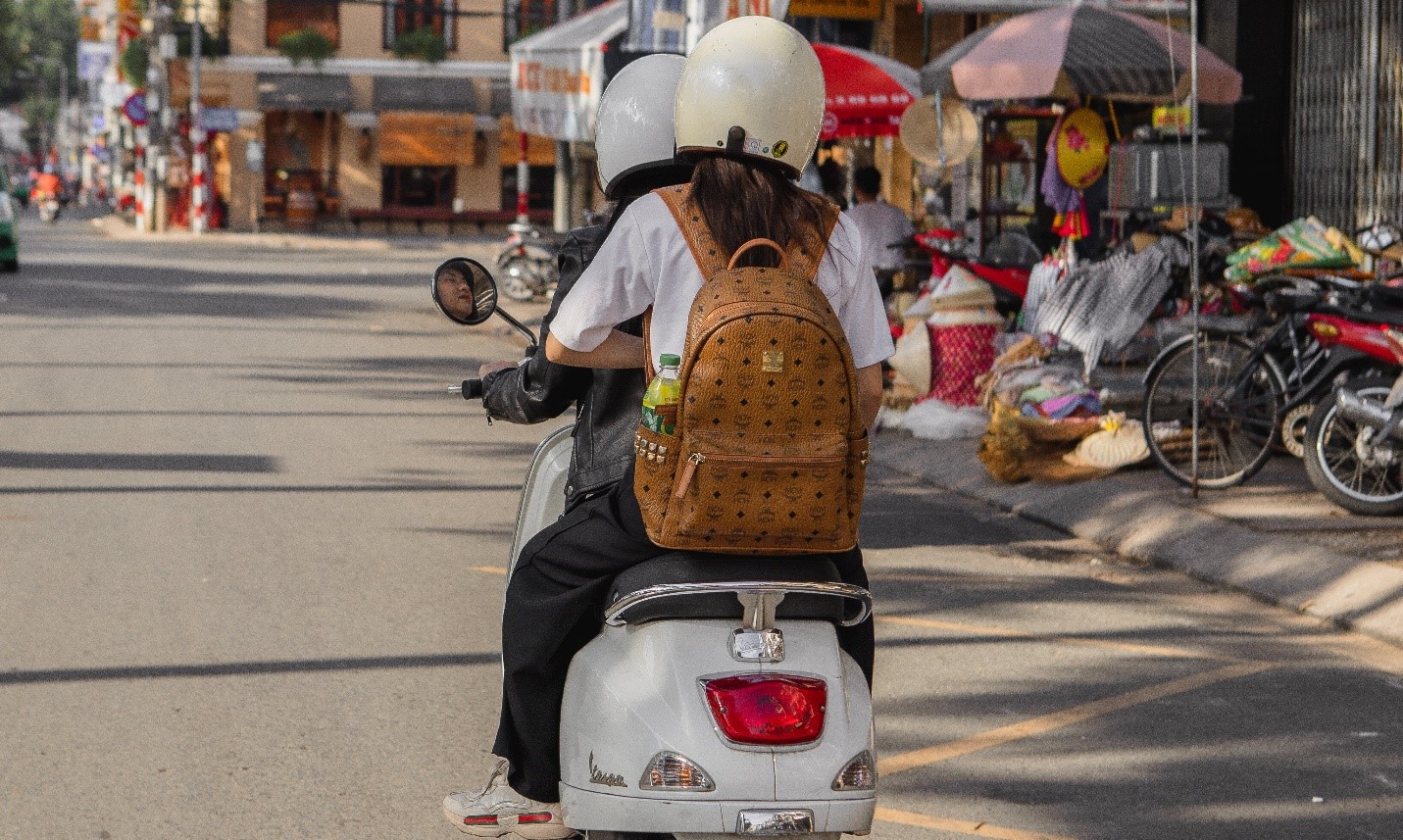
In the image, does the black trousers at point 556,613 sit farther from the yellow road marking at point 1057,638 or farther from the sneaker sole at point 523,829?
the yellow road marking at point 1057,638

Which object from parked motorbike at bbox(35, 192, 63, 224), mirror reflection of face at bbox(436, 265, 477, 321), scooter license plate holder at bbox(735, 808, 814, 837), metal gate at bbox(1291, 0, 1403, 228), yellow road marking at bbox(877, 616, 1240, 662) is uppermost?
parked motorbike at bbox(35, 192, 63, 224)

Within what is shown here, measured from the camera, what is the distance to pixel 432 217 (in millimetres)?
54188

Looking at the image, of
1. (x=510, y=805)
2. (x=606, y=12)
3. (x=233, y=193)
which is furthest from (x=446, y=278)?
(x=233, y=193)

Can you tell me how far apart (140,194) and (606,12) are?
35908 mm

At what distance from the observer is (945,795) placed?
500cm

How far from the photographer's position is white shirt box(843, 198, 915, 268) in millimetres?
14516

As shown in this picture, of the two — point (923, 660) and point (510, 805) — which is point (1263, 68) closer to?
point (923, 660)

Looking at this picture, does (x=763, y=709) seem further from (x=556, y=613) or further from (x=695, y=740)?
(x=556, y=613)

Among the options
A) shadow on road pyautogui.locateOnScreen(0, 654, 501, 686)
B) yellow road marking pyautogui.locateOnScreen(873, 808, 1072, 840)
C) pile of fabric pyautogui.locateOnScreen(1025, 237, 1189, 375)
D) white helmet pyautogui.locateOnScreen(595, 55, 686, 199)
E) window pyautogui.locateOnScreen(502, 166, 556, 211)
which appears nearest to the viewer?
white helmet pyautogui.locateOnScreen(595, 55, 686, 199)

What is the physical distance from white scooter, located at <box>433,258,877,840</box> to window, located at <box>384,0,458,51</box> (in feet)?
168

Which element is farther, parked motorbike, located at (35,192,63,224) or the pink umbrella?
parked motorbike, located at (35,192,63,224)

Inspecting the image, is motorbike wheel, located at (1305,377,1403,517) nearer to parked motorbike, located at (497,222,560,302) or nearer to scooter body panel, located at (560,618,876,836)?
scooter body panel, located at (560,618,876,836)

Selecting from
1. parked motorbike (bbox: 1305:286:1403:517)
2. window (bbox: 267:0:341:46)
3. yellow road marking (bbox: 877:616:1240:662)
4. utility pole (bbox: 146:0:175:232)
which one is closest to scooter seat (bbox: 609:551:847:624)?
yellow road marking (bbox: 877:616:1240:662)

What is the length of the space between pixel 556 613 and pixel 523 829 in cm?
52
